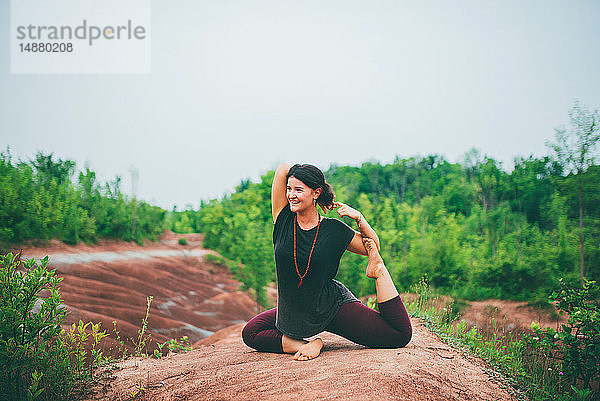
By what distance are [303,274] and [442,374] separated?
1.20m

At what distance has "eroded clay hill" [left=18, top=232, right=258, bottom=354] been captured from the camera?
808cm

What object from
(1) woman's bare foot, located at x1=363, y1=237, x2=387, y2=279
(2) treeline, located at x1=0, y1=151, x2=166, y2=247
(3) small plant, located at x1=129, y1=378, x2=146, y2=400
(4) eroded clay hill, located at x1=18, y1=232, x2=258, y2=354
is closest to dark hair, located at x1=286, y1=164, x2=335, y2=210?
(1) woman's bare foot, located at x1=363, y1=237, x2=387, y2=279

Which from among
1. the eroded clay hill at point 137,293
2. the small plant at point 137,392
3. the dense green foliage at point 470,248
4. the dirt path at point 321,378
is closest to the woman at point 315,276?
the dirt path at point 321,378

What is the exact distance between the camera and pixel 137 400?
2850mm

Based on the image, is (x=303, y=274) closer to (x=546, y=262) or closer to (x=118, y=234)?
(x=546, y=262)

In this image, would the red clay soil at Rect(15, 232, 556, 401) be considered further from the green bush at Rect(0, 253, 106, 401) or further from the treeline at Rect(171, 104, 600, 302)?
the treeline at Rect(171, 104, 600, 302)

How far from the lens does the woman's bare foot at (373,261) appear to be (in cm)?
350

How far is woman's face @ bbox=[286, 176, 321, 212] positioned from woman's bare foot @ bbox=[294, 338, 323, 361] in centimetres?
104

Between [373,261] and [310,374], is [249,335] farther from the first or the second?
[373,261]

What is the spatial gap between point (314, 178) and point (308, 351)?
4.28 ft

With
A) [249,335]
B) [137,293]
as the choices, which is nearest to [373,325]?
[249,335]

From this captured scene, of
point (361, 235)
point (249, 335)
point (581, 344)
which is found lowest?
point (581, 344)

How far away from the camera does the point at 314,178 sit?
3428 millimetres

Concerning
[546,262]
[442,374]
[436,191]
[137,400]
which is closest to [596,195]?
[546,262]
